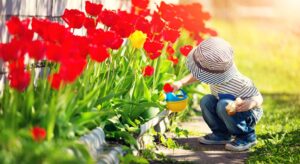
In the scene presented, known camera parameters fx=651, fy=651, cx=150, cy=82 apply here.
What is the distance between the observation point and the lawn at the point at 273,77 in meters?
5.92

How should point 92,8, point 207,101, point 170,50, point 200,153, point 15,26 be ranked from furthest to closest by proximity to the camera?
point 170,50, point 207,101, point 200,153, point 92,8, point 15,26

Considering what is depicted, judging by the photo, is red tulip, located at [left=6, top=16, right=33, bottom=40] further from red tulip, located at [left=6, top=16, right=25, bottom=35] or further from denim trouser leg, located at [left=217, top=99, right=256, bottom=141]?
denim trouser leg, located at [left=217, top=99, right=256, bottom=141]

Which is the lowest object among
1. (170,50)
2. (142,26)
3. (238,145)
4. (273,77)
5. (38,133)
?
(273,77)

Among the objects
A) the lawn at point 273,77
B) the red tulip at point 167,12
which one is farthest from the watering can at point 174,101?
the red tulip at point 167,12

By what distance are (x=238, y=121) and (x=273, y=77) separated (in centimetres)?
671

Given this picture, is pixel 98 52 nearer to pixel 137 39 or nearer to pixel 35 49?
pixel 35 49

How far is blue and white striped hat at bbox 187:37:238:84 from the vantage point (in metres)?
5.77

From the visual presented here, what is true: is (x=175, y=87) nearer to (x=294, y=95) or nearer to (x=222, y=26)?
(x=294, y=95)

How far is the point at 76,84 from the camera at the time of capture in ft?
15.6

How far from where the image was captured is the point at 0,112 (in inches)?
163

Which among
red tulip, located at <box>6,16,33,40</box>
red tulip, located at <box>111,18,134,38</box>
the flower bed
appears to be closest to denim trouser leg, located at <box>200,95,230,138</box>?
the flower bed

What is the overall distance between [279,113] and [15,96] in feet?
16.2

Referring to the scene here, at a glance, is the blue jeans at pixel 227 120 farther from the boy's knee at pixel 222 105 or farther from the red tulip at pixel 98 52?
the red tulip at pixel 98 52

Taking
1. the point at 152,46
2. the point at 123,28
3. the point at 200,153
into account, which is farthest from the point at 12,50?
the point at 200,153
